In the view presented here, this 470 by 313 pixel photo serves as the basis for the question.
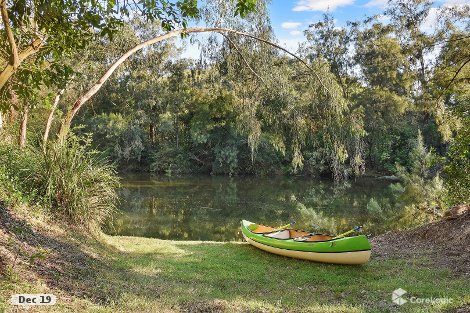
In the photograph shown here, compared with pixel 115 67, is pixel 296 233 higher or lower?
lower

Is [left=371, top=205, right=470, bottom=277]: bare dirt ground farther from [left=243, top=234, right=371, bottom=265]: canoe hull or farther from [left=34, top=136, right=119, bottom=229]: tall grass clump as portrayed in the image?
[left=34, top=136, right=119, bottom=229]: tall grass clump

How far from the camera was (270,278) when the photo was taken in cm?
695

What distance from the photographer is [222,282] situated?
640 centimetres

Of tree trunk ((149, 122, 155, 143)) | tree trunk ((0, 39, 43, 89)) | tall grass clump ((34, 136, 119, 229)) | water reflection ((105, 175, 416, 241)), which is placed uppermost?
tree trunk ((149, 122, 155, 143))

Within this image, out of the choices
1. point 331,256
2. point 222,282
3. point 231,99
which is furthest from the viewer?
point 231,99

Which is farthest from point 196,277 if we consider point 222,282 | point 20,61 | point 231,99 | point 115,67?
point 231,99

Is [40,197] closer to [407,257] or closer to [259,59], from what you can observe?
[259,59]

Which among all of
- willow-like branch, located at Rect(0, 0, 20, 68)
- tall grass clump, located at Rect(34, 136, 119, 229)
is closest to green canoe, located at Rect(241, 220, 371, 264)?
tall grass clump, located at Rect(34, 136, 119, 229)

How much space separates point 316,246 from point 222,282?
2372 mm

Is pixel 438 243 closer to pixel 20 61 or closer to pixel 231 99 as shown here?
pixel 20 61

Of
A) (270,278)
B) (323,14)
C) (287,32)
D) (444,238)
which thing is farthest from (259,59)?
(323,14)

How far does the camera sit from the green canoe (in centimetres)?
748

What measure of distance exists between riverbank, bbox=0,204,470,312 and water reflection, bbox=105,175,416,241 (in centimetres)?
197

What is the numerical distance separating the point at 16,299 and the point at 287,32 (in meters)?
8.01
